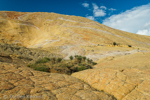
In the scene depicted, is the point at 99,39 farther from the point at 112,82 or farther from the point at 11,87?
the point at 11,87

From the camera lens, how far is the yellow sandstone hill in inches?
176

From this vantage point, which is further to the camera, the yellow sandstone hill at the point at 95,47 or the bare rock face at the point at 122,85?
the yellow sandstone hill at the point at 95,47

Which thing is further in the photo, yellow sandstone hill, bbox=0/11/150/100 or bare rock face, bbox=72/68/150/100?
yellow sandstone hill, bbox=0/11/150/100

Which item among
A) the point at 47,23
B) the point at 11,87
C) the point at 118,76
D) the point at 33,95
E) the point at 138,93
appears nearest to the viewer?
the point at 33,95

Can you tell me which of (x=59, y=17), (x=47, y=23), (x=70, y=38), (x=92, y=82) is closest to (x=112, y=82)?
(x=92, y=82)

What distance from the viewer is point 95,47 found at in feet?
95.1

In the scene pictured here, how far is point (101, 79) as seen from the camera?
5.24 m

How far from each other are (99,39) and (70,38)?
1244cm

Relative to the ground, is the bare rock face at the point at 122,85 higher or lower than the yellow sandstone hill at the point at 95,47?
lower

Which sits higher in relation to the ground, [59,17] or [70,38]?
[59,17]

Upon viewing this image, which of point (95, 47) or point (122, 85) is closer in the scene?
point (122, 85)

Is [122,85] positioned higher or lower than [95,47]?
lower

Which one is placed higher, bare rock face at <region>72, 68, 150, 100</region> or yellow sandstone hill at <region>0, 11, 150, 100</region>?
yellow sandstone hill at <region>0, 11, 150, 100</region>

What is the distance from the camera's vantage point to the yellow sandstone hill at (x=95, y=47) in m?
4.48
